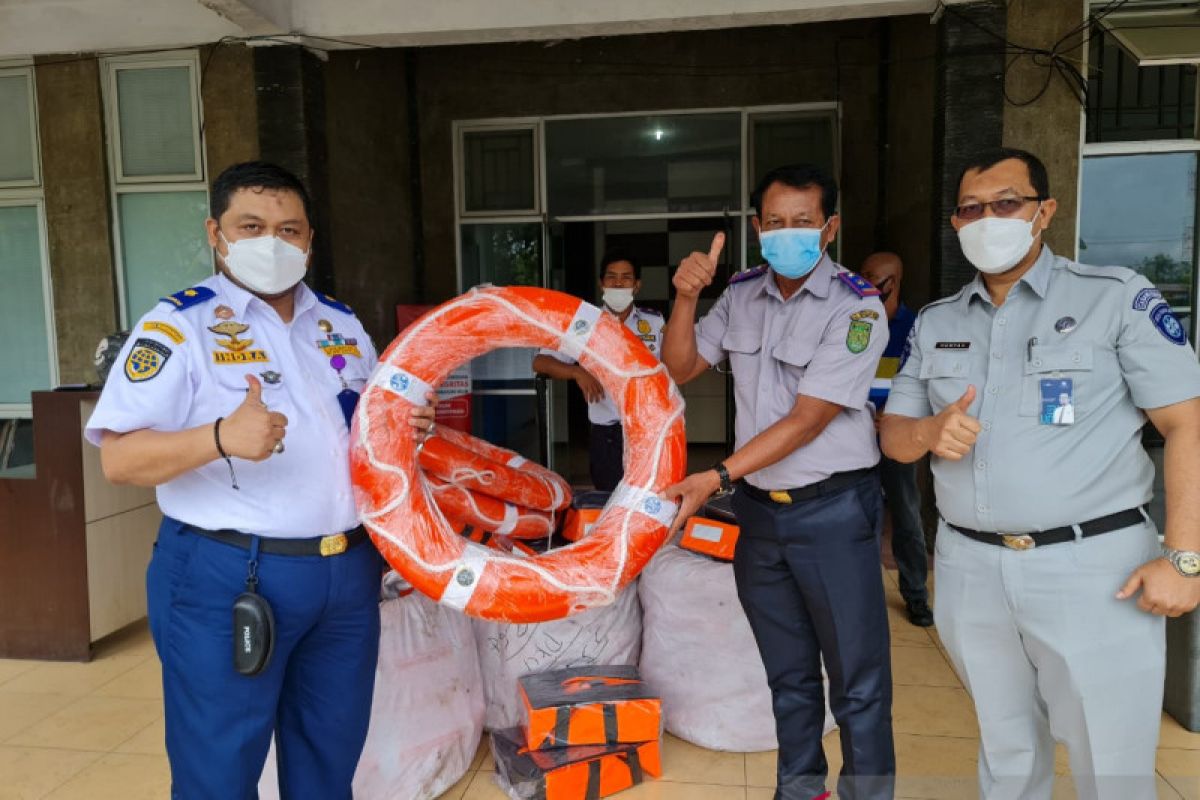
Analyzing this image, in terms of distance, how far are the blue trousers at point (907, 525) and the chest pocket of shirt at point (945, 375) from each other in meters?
1.74

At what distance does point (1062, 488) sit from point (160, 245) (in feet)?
14.7

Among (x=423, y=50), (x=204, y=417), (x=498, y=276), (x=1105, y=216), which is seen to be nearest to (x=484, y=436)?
(x=498, y=276)

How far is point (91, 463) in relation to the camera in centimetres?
301

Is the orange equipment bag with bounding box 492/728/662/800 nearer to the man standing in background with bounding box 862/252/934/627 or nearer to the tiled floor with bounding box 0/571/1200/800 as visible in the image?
the tiled floor with bounding box 0/571/1200/800

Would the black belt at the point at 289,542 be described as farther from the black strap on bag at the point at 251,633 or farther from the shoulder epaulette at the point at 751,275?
the shoulder epaulette at the point at 751,275

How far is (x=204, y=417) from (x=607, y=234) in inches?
196

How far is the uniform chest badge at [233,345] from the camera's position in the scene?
1.40 meters

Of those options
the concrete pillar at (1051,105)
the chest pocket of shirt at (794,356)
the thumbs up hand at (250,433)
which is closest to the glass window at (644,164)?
the concrete pillar at (1051,105)

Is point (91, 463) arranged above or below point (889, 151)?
below

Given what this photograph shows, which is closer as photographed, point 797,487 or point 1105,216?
point 797,487

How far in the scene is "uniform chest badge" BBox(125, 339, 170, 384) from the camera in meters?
1.31

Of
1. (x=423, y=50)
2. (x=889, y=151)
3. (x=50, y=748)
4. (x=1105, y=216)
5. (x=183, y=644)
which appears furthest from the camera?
(x=423, y=50)

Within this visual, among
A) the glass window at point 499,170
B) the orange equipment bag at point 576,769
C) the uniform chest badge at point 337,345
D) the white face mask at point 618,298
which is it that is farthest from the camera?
the glass window at point 499,170

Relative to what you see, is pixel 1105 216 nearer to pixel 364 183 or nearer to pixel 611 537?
pixel 611 537
